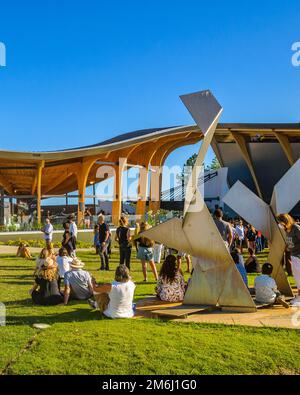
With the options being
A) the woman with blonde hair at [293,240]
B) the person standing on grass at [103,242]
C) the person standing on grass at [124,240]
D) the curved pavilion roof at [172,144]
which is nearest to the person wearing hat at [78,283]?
the person standing on grass at [124,240]

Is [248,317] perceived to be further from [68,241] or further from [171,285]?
[68,241]

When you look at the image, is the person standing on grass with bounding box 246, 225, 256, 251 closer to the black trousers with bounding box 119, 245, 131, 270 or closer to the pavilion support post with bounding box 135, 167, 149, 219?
the black trousers with bounding box 119, 245, 131, 270

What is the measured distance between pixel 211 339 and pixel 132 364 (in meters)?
1.32

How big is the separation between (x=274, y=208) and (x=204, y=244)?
1979 millimetres

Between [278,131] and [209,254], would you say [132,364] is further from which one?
[278,131]

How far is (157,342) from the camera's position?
5500mm

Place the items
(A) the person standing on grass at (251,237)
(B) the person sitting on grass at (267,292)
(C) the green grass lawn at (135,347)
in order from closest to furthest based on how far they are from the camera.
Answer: (C) the green grass lawn at (135,347)
(B) the person sitting on grass at (267,292)
(A) the person standing on grass at (251,237)

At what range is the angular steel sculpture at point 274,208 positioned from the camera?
8.65 metres

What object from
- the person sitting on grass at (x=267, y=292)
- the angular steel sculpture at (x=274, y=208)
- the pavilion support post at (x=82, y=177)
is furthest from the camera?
the pavilion support post at (x=82, y=177)

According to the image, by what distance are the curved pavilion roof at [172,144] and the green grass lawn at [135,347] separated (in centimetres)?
2209

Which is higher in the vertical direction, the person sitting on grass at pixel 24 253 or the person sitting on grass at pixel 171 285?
the person sitting on grass at pixel 171 285

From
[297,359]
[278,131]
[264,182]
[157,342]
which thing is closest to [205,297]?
[157,342]

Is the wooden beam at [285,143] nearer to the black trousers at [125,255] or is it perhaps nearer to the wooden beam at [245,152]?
the wooden beam at [245,152]

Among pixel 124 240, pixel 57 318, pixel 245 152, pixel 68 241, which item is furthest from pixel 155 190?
pixel 57 318
